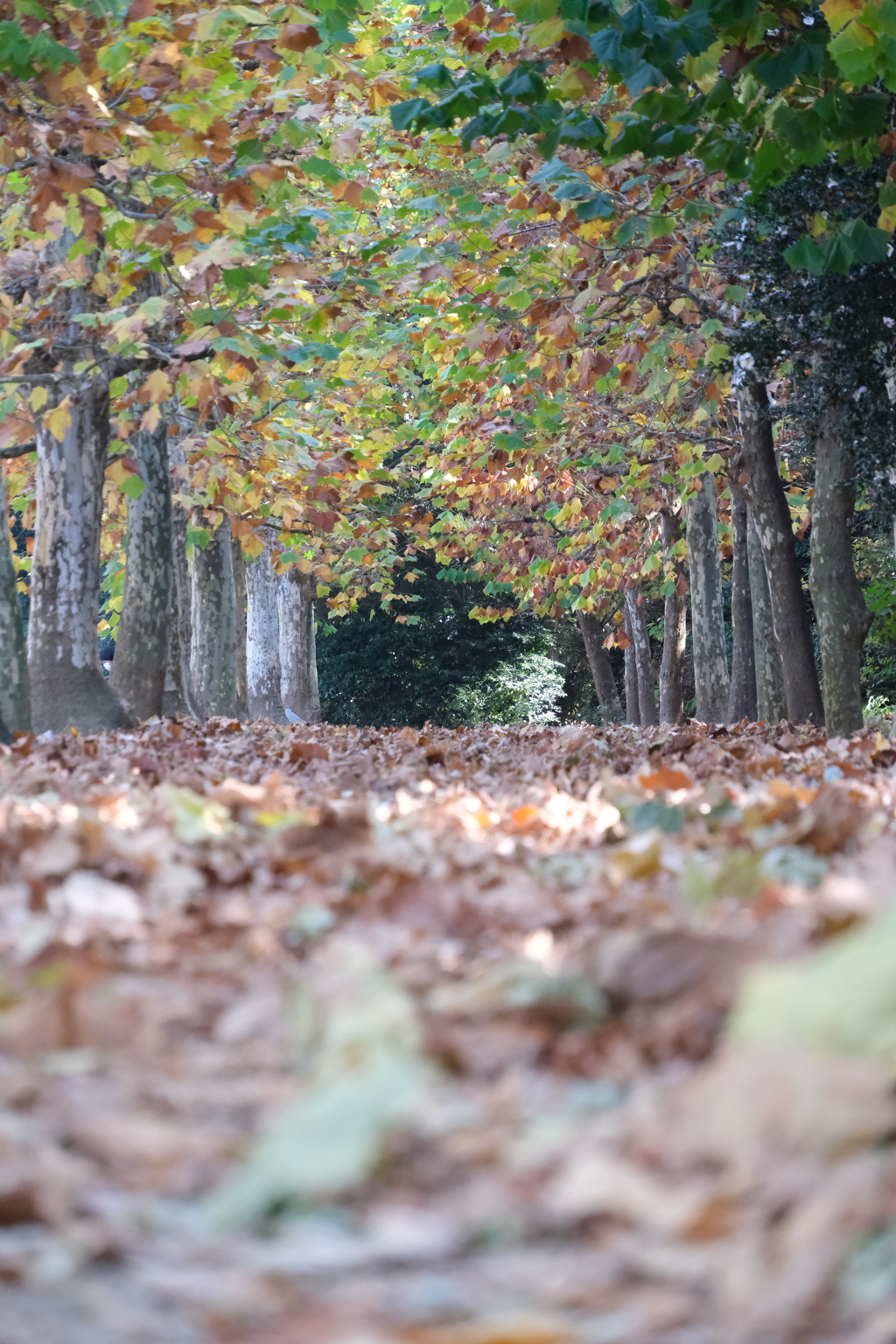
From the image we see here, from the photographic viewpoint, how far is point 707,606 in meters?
16.8

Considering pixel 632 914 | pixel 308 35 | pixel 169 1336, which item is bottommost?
pixel 169 1336

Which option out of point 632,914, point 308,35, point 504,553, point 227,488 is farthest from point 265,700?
point 632,914

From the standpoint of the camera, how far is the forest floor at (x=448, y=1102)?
3.69 ft

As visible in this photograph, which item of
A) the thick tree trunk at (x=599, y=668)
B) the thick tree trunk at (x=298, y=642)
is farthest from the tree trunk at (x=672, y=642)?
the thick tree trunk at (x=599, y=668)

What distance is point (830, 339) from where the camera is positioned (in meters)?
9.71

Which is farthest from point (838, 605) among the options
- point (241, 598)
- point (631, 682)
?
point (631, 682)

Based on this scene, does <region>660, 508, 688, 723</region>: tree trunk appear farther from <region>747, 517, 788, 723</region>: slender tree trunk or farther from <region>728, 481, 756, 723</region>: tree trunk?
<region>747, 517, 788, 723</region>: slender tree trunk

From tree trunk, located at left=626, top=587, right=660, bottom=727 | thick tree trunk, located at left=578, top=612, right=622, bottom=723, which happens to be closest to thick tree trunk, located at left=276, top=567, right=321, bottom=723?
tree trunk, located at left=626, top=587, right=660, bottom=727

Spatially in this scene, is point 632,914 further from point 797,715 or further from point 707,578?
point 707,578

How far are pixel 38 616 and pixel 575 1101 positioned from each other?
8650 millimetres

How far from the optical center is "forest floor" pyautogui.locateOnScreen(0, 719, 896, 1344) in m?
1.12

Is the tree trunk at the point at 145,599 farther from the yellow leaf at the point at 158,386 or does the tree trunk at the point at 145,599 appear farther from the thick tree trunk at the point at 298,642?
the thick tree trunk at the point at 298,642

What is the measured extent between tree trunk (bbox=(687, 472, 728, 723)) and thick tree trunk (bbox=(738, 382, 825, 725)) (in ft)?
16.7

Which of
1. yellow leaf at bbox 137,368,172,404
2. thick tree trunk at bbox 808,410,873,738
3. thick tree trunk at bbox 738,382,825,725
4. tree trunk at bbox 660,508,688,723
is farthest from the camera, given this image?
tree trunk at bbox 660,508,688,723
